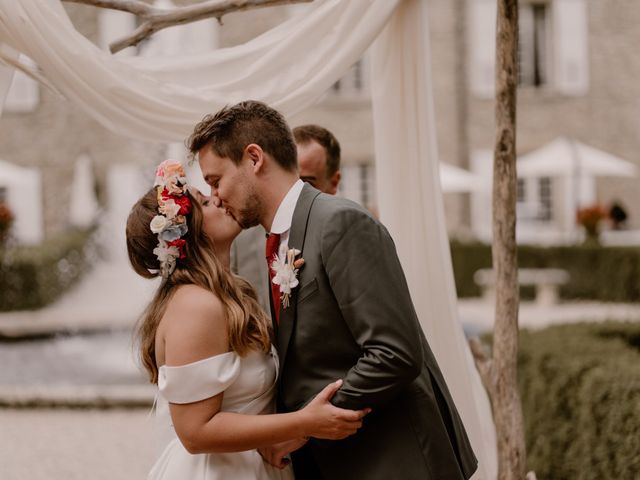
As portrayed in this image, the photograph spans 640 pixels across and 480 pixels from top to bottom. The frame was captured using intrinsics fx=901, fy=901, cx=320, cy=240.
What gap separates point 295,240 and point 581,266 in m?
14.4

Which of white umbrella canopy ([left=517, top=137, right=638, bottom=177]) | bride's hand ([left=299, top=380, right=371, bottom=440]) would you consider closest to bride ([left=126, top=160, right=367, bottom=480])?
bride's hand ([left=299, top=380, right=371, bottom=440])

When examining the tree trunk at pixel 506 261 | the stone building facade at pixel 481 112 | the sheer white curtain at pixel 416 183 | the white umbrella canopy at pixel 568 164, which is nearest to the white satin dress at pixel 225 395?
the sheer white curtain at pixel 416 183

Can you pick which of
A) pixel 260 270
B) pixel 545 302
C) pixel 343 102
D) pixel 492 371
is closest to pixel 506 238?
pixel 492 371

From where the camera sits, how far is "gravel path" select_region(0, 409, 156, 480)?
6543mm

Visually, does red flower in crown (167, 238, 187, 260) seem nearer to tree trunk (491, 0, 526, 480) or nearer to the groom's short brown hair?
the groom's short brown hair

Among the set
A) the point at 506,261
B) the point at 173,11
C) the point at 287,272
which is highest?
the point at 173,11

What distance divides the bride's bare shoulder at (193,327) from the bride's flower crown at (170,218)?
159 mm

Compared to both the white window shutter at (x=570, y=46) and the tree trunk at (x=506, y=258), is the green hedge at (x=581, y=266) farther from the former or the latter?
→ the tree trunk at (x=506, y=258)

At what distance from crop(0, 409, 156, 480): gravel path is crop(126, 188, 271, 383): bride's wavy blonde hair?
11.3ft

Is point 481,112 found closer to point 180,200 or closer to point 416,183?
point 416,183

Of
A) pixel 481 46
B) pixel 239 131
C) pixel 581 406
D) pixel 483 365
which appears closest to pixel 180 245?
pixel 239 131

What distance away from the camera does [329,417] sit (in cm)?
234

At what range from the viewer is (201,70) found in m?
3.46

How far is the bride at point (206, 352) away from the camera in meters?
2.40
